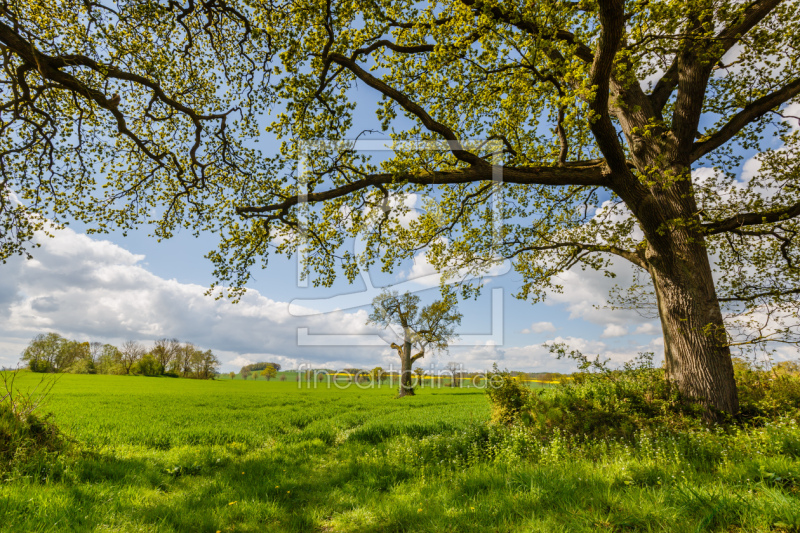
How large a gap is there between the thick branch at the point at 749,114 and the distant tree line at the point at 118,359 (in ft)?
245

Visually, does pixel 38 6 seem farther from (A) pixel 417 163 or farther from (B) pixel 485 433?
(B) pixel 485 433

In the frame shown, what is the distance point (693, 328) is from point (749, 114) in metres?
5.88

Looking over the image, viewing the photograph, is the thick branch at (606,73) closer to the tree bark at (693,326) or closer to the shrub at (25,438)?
the tree bark at (693,326)

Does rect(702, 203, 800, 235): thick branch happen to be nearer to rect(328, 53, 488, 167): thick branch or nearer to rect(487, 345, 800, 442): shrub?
rect(487, 345, 800, 442): shrub

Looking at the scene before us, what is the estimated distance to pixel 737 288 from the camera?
862cm

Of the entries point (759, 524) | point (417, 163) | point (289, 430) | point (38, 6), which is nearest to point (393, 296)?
point (289, 430)

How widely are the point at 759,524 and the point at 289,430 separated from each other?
11.1 metres

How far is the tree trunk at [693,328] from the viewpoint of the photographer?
765 centimetres

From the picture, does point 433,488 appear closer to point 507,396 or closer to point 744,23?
point 507,396

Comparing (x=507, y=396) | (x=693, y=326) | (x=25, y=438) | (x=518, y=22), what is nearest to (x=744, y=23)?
(x=518, y=22)

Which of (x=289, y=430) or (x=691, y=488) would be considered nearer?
(x=691, y=488)

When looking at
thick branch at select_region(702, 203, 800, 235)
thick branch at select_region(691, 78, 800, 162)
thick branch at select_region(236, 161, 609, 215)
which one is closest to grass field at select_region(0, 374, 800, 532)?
thick branch at select_region(702, 203, 800, 235)

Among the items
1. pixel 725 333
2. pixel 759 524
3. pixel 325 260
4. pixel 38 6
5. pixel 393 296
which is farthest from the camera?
pixel 393 296

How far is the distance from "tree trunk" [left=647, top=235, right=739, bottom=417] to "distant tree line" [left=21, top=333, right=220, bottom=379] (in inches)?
2866
